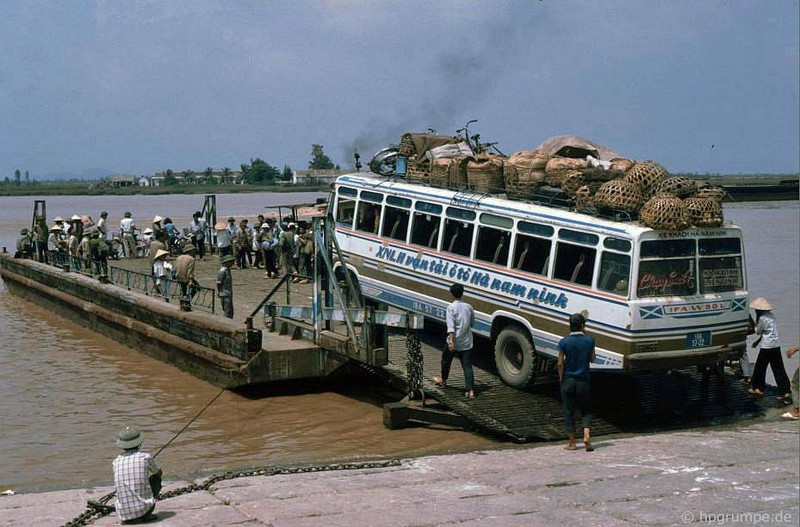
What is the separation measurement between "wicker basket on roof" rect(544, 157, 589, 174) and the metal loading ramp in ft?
9.71

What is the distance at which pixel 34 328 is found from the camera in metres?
25.3

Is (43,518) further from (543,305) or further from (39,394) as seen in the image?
(39,394)

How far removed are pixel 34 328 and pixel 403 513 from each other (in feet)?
63.4

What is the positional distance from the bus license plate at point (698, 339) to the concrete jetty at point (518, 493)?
1.28 m

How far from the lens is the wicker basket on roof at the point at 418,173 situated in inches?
629

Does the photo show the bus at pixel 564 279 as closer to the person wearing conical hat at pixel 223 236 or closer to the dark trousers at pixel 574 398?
the dark trousers at pixel 574 398

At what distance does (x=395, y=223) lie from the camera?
624 inches

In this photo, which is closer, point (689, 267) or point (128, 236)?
point (689, 267)

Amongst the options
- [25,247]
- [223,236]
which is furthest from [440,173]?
[25,247]

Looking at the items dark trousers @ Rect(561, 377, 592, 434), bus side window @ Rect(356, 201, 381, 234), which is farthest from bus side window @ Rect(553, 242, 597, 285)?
bus side window @ Rect(356, 201, 381, 234)

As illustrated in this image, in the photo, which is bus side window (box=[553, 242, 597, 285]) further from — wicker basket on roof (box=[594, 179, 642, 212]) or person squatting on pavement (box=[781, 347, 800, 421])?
person squatting on pavement (box=[781, 347, 800, 421])

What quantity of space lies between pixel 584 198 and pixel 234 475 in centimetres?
577

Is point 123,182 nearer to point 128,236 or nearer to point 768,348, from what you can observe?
point 128,236

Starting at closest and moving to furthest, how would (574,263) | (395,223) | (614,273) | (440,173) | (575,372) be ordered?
(575,372), (614,273), (574,263), (440,173), (395,223)
